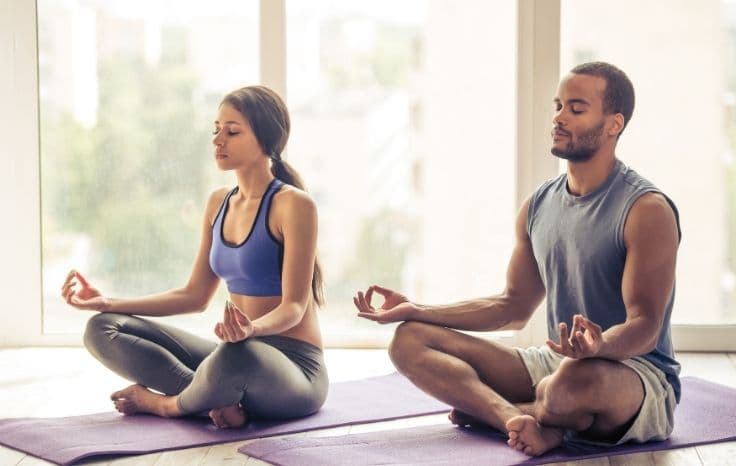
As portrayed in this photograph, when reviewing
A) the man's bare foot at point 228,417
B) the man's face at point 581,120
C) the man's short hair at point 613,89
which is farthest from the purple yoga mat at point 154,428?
the man's short hair at point 613,89

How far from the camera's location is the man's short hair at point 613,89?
10.2 feet

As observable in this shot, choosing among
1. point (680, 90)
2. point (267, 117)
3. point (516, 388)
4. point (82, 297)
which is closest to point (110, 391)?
point (82, 297)

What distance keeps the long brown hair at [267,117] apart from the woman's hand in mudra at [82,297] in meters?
0.58

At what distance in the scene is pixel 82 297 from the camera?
3486 millimetres

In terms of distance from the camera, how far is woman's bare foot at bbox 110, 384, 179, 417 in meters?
3.35

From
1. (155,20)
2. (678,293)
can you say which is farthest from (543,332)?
A: (155,20)

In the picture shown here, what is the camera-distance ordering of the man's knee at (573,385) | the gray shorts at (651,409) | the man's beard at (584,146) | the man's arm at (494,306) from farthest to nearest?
the man's arm at (494,306)
the man's beard at (584,146)
the gray shorts at (651,409)
the man's knee at (573,385)

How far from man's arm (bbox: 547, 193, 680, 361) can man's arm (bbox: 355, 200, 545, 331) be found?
385 millimetres

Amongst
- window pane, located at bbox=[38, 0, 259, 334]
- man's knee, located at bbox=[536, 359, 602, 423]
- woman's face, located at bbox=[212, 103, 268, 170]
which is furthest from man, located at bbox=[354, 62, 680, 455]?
window pane, located at bbox=[38, 0, 259, 334]

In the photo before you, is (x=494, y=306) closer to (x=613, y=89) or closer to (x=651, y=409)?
(x=651, y=409)

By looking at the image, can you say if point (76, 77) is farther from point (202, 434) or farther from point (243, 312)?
point (202, 434)

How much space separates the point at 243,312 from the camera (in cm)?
339

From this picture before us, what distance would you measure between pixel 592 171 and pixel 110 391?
5.31 feet

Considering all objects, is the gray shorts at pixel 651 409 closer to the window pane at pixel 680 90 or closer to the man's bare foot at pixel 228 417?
the man's bare foot at pixel 228 417
